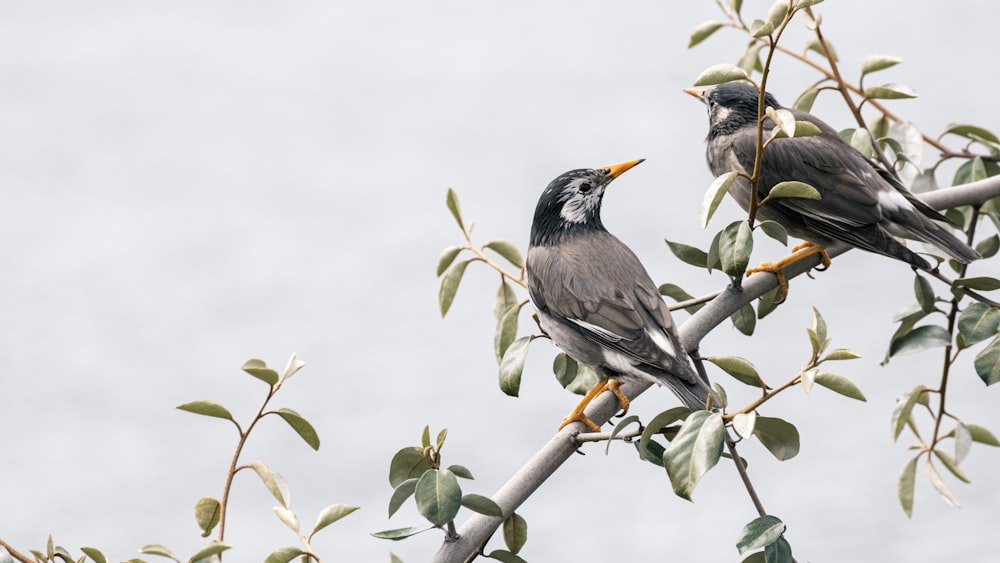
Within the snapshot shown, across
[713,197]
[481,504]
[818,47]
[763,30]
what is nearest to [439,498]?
[481,504]

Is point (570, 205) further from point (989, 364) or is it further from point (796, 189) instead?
point (989, 364)

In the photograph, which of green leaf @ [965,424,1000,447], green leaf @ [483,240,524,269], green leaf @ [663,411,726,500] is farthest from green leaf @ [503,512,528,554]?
green leaf @ [965,424,1000,447]

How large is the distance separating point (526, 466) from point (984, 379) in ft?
4.73

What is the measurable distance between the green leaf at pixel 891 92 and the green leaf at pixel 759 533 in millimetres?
1804

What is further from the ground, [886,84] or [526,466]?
[886,84]

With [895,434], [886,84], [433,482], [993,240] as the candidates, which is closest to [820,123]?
[886,84]

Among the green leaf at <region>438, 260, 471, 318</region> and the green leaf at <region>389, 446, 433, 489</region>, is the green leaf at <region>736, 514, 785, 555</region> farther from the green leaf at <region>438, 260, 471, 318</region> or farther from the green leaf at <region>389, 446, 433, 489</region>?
the green leaf at <region>438, 260, 471, 318</region>

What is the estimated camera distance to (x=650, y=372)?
2982 millimetres

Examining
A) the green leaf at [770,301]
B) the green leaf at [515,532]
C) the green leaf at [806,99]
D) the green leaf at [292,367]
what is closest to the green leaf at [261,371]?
the green leaf at [292,367]

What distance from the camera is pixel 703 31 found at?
3.95 m

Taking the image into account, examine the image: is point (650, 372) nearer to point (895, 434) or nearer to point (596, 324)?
point (596, 324)

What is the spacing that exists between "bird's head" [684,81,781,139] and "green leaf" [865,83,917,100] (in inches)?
22.6

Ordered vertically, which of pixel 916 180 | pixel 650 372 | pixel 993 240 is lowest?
pixel 650 372

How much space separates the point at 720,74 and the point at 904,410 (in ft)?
5.10
